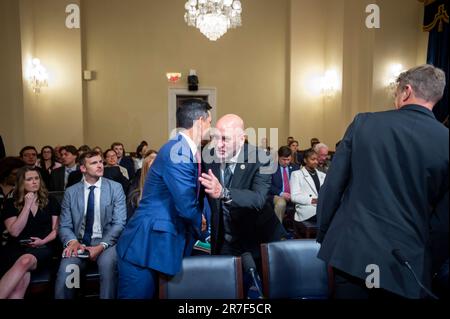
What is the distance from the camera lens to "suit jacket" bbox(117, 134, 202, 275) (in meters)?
1.89

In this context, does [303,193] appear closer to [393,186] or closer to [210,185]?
[210,185]

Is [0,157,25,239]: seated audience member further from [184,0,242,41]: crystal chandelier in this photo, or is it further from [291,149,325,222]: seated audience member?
[184,0,242,41]: crystal chandelier

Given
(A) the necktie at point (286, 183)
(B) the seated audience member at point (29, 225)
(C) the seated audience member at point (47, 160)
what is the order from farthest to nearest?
(C) the seated audience member at point (47, 160)
(A) the necktie at point (286, 183)
(B) the seated audience member at point (29, 225)

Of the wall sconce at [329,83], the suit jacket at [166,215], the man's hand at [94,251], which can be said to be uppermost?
the wall sconce at [329,83]

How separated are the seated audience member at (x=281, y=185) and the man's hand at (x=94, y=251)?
2.19 meters

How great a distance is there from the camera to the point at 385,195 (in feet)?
4.37

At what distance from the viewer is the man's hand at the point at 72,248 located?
9.11ft

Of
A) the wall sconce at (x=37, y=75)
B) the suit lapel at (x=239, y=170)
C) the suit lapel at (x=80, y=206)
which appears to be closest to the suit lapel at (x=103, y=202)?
the suit lapel at (x=80, y=206)

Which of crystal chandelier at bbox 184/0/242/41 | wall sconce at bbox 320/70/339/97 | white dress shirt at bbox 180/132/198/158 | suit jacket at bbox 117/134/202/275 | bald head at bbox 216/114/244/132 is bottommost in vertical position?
suit jacket at bbox 117/134/202/275

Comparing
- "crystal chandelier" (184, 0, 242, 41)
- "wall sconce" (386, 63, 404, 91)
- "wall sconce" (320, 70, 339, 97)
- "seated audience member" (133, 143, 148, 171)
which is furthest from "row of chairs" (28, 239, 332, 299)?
"wall sconce" (320, 70, 339, 97)

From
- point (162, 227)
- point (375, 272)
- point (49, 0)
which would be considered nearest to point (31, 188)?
point (162, 227)

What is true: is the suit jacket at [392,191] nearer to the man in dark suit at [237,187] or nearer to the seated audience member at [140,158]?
the man in dark suit at [237,187]

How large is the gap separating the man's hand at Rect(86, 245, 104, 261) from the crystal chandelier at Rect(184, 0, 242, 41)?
5.08 meters

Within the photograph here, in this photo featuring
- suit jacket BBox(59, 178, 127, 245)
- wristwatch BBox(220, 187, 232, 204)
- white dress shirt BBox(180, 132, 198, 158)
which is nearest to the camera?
white dress shirt BBox(180, 132, 198, 158)
